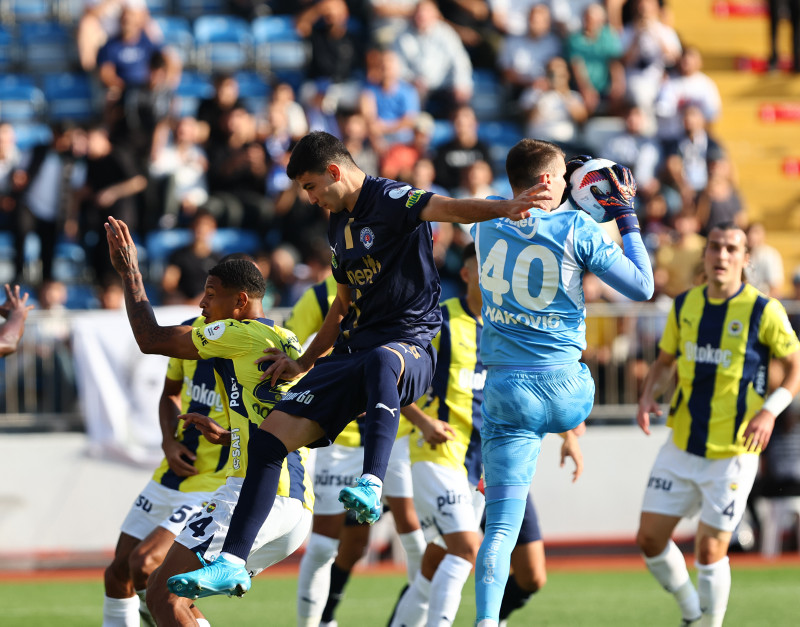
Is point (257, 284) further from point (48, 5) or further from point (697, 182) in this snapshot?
point (48, 5)

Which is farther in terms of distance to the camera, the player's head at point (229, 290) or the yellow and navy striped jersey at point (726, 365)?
the yellow and navy striped jersey at point (726, 365)

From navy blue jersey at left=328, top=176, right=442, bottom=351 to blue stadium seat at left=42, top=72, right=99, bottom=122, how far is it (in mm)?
10871

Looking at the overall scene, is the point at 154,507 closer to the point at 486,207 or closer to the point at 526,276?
the point at 526,276

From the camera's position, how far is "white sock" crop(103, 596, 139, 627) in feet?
20.7

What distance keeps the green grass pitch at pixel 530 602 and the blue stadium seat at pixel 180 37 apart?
8003 millimetres

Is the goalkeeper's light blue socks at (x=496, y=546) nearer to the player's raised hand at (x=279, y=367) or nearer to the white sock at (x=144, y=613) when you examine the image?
the player's raised hand at (x=279, y=367)

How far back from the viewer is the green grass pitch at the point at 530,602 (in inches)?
338

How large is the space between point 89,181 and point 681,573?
330 inches

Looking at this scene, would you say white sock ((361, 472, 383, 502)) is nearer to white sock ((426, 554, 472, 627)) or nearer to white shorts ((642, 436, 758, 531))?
white sock ((426, 554, 472, 627))

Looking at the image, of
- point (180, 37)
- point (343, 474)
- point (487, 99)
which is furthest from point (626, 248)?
point (180, 37)

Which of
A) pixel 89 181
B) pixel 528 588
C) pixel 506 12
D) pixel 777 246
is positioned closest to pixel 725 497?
pixel 528 588

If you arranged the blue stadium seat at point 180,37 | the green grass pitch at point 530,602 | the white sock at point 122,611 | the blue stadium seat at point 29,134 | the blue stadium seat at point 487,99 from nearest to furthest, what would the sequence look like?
the white sock at point 122,611, the green grass pitch at point 530,602, the blue stadium seat at point 29,134, the blue stadium seat at point 180,37, the blue stadium seat at point 487,99

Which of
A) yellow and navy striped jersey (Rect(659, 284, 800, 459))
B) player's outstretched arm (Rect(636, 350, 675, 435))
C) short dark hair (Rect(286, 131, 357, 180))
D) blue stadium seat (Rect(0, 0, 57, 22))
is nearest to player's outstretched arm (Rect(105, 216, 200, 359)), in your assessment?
short dark hair (Rect(286, 131, 357, 180))

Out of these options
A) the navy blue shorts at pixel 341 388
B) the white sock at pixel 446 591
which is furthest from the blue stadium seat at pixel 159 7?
the navy blue shorts at pixel 341 388
